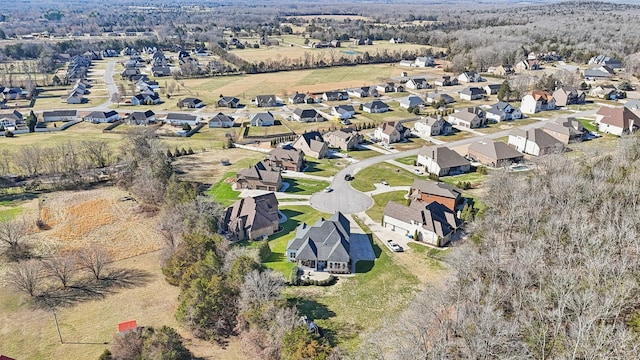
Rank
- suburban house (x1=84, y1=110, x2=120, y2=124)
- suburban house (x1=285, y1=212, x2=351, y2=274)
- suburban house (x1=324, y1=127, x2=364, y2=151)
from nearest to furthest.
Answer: suburban house (x1=285, y1=212, x2=351, y2=274)
suburban house (x1=324, y1=127, x2=364, y2=151)
suburban house (x1=84, y1=110, x2=120, y2=124)

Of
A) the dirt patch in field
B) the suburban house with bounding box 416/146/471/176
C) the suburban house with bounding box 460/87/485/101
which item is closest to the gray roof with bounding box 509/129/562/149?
the suburban house with bounding box 416/146/471/176

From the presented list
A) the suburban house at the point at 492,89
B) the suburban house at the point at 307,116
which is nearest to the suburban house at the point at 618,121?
the suburban house at the point at 492,89

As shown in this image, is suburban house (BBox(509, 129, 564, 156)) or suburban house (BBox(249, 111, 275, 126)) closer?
suburban house (BBox(509, 129, 564, 156))

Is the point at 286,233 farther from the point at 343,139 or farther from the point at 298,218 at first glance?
the point at 343,139

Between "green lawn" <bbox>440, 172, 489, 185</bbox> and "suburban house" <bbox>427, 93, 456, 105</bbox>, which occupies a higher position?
"suburban house" <bbox>427, 93, 456, 105</bbox>

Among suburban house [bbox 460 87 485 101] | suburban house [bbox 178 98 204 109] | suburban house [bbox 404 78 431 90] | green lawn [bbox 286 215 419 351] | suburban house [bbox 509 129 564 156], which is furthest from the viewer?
suburban house [bbox 404 78 431 90]

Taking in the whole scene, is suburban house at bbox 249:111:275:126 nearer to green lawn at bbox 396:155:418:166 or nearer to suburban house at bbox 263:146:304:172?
suburban house at bbox 263:146:304:172

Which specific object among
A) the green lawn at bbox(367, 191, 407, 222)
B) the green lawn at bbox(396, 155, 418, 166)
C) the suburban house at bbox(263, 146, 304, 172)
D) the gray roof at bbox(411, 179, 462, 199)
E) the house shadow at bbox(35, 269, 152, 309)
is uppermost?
the suburban house at bbox(263, 146, 304, 172)
